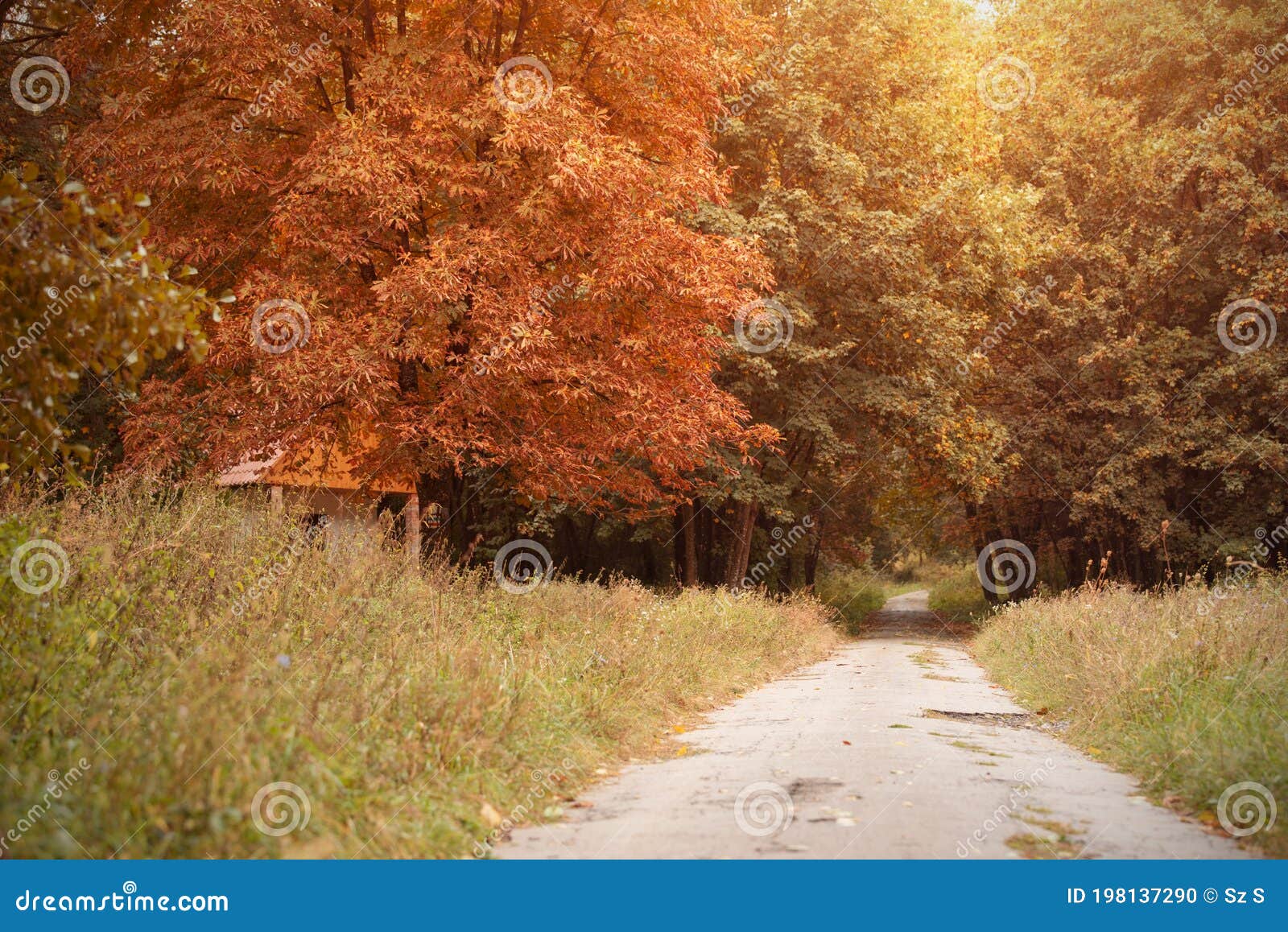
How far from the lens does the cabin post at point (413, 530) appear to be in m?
11.4

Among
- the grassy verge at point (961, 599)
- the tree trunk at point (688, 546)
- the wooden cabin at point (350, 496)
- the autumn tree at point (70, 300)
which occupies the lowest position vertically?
the grassy verge at point (961, 599)

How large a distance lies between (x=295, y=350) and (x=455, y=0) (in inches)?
217

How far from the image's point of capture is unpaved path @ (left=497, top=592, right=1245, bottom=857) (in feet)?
18.2

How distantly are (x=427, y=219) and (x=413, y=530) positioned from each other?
4516mm

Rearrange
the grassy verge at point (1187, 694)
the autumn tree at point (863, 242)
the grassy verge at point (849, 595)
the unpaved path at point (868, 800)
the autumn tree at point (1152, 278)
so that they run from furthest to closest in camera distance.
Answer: the grassy verge at point (849, 595), the autumn tree at point (1152, 278), the autumn tree at point (863, 242), the grassy verge at point (1187, 694), the unpaved path at point (868, 800)

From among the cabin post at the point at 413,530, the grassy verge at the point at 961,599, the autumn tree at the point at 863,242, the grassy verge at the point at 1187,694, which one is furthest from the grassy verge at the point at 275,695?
the grassy verge at the point at 961,599

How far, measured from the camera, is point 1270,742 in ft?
22.5

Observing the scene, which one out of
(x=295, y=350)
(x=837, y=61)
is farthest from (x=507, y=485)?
(x=837, y=61)

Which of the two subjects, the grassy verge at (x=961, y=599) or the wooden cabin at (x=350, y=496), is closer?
the wooden cabin at (x=350, y=496)

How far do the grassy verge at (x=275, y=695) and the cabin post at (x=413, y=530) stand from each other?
393 millimetres

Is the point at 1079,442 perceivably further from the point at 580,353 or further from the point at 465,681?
the point at 465,681

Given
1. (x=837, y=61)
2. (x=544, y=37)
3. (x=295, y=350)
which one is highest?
(x=837, y=61)

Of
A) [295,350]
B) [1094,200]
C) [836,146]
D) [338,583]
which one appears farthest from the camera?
[1094,200]

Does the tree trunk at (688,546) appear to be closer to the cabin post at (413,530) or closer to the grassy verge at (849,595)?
the grassy verge at (849,595)
